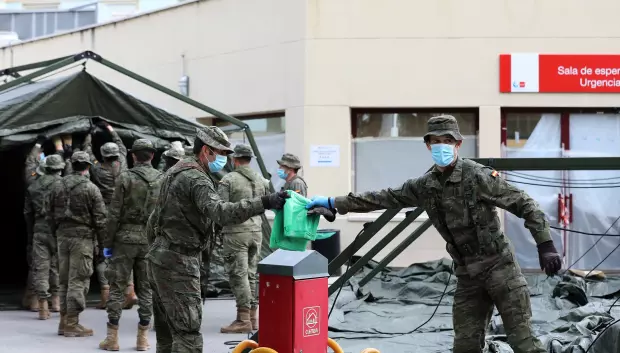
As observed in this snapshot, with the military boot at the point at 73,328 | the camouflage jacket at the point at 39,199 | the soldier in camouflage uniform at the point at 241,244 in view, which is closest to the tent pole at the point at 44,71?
the camouflage jacket at the point at 39,199

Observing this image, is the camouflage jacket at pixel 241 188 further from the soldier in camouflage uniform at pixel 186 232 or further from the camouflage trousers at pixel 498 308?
the camouflage trousers at pixel 498 308

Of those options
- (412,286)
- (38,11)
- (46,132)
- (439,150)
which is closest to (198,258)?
(439,150)

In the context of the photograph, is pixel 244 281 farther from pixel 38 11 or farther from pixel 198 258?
pixel 38 11

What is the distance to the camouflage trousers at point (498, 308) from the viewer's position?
19.7ft

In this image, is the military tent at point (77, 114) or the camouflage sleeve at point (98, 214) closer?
the camouflage sleeve at point (98, 214)

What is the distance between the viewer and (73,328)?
9.37 meters

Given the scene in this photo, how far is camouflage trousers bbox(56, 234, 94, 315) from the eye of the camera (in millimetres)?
9195

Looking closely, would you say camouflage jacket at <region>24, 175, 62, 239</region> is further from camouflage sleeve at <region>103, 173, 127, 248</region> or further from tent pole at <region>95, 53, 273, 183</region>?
camouflage sleeve at <region>103, 173, 127, 248</region>

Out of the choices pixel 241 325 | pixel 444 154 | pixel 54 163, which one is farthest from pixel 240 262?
pixel 444 154

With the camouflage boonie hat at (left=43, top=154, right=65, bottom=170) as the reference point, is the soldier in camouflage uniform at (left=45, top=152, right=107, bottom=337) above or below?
below

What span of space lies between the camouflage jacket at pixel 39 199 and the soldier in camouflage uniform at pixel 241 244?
231 cm

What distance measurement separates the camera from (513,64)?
1498 centimetres

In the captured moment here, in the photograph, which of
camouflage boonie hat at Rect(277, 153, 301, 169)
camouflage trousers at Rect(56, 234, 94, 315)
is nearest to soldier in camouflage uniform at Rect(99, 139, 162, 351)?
camouflage trousers at Rect(56, 234, 94, 315)

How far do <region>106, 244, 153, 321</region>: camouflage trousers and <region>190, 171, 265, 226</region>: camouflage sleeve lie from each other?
2.77 m
